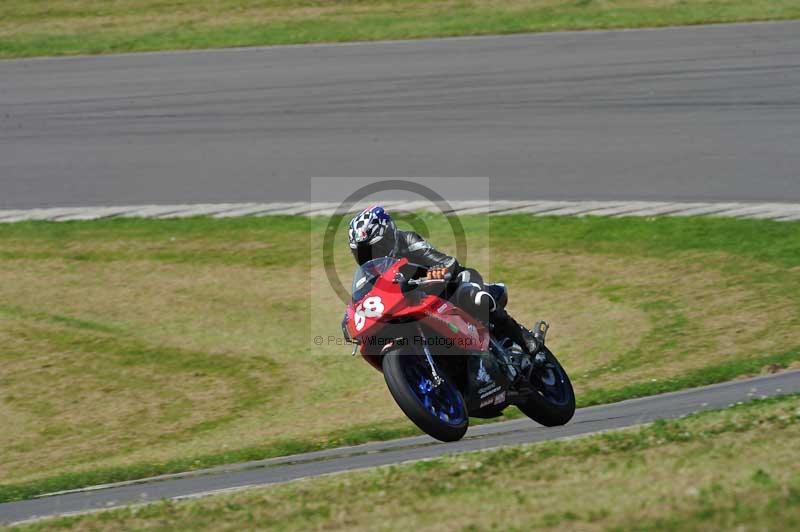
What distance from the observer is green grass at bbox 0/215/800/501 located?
402 inches

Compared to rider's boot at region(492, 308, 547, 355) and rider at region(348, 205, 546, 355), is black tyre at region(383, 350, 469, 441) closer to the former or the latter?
rider at region(348, 205, 546, 355)

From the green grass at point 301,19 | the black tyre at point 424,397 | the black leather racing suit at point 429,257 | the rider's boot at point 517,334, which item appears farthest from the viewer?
the green grass at point 301,19

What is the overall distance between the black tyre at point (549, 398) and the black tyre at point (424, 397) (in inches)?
34.9

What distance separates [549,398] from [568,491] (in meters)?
2.55

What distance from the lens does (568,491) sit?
663 cm

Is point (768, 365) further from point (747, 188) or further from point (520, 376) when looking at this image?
point (747, 188)

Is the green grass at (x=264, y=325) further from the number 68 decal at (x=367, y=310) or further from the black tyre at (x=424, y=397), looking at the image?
the number 68 decal at (x=367, y=310)

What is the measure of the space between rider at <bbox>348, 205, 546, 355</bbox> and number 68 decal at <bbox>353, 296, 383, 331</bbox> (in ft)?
1.27

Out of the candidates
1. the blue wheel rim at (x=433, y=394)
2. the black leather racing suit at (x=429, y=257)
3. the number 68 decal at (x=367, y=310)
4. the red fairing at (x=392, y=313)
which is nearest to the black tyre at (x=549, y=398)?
the black leather racing suit at (x=429, y=257)

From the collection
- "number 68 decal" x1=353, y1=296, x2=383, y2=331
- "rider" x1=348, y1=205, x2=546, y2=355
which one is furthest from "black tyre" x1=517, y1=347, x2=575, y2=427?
"number 68 decal" x1=353, y1=296, x2=383, y2=331

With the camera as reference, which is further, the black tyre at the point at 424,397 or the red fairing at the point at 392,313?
the red fairing at the point at 392,313

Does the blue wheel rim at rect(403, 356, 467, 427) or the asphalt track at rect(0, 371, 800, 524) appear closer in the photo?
the blue wheel rim at rect(403, 356, 467, 427)

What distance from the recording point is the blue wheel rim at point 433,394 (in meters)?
7.95

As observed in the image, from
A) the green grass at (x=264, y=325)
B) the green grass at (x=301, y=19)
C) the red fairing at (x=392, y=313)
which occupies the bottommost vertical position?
the green grass at (x=264, y=325)
